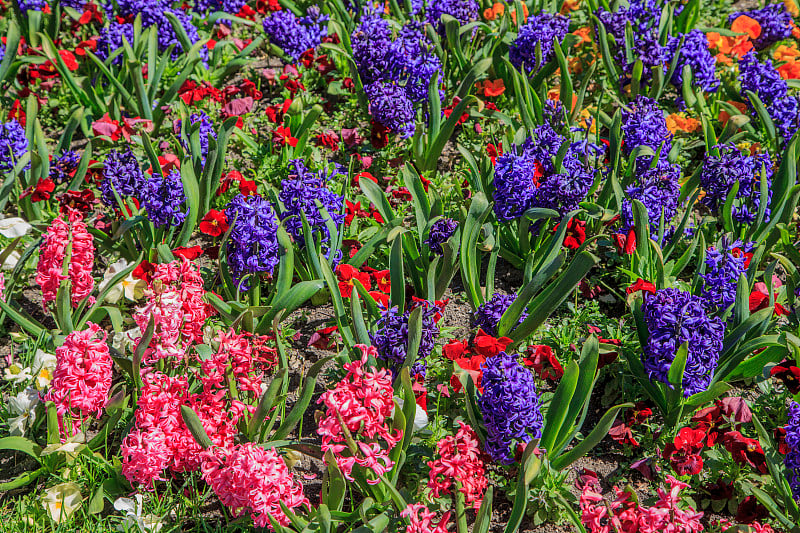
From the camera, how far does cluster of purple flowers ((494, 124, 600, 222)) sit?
2.89 m

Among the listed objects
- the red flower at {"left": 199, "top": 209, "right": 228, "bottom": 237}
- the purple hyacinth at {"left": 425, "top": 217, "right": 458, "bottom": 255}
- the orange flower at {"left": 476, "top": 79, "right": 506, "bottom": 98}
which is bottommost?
the red flower at {"left": 199, "top": 209, "right": 228, "bottom": 237}

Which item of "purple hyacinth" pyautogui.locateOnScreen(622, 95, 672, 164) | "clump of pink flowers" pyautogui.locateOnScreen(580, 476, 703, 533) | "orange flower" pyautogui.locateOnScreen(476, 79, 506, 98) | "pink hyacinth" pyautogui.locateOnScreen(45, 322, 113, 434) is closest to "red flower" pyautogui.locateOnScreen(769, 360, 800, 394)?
"clump of pink flowers" pyautogui.locateOnScreen(580, 476, 703, 533)

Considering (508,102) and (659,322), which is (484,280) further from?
(508,102)

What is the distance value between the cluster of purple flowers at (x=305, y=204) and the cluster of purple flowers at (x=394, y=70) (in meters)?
0.73

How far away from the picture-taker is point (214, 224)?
10.1 feet

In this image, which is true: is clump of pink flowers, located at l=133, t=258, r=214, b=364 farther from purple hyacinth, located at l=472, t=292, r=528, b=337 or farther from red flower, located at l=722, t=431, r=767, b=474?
red flower, located at l=722, t=431, r=767, b=474

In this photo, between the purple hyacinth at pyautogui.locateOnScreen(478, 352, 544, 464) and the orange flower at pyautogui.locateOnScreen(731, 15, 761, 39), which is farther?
the orange flower at pyautogui.locateOnScreen(731, 15, 761, 39)

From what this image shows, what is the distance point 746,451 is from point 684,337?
1.46ft

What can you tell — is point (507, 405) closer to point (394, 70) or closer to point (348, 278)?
point (348, 278)

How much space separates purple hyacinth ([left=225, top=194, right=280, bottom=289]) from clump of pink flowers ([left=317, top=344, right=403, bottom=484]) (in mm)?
746

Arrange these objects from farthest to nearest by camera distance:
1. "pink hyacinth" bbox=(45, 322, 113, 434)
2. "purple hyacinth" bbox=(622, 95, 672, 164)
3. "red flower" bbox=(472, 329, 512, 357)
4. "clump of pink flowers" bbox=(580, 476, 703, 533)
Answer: "purple hyacinth" bbox=(622, 95, 672, 164)
"red flower" bbox=(472, 329, 512, 357)
"pink hyacinth" bbox=(45, 322, 113, 434)
"clump of pink flowers" bbox=(580, 476, 703, 533)

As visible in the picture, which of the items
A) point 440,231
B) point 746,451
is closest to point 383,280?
point 440,231

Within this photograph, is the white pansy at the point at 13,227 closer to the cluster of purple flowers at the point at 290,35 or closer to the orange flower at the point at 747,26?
the cluster of purple flowers at the point at 290,35

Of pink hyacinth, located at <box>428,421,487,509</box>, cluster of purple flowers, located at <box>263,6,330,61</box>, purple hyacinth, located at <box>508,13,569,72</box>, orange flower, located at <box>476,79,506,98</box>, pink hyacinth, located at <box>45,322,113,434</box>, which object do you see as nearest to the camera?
pink hyacinth, located at <box>428,421,487,509</box>
